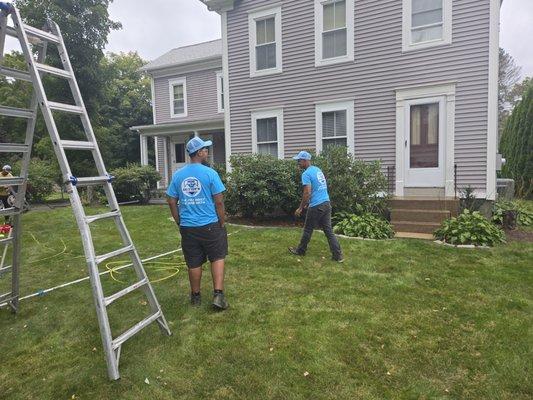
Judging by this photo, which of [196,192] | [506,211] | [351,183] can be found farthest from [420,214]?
[196,192]

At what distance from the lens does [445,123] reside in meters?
8.74

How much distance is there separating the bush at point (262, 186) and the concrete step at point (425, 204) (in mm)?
2201

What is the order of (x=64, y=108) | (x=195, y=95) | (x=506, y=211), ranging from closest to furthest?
1. (x=64, y=108)
2. (x=506, y=211)
3. (x=195, y=95)

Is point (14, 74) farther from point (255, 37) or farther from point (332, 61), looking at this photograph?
point (255, 37)

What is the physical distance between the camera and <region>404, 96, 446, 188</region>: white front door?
8852 millimetres

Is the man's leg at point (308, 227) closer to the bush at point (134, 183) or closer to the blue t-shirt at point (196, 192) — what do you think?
the blue t-shirt at point (196, 192)

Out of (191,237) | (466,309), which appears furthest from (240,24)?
(466,309)

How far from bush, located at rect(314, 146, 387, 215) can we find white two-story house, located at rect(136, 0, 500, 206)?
1112 mm

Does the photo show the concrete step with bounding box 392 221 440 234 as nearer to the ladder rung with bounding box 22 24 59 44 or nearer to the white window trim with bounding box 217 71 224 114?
the ladder rung with bounding box 22 24 59 44

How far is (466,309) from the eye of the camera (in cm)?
399

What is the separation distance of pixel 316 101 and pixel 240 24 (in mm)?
3366

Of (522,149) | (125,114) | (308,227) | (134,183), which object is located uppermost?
(125,114)

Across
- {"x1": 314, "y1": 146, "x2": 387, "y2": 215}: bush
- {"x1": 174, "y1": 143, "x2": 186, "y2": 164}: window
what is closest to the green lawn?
{"x1": 314, "y1": 146, "x2": 387, "y2": 215}: bush

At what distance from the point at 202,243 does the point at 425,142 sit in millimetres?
6959
